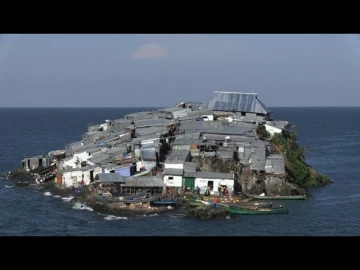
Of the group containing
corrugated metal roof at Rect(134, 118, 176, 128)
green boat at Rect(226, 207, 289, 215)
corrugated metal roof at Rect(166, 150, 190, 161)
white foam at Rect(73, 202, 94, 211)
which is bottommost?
white foam at Rect(73, 202, 94, 211)

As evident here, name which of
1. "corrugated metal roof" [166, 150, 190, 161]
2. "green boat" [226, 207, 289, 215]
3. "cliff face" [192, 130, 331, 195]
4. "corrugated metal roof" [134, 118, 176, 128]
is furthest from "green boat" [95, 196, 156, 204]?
"corrugated metal roof" [134, 118, 176, 128]

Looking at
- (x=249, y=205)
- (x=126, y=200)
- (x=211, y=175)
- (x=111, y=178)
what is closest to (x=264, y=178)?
(x=211, y=175)

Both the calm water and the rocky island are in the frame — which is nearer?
the calm water

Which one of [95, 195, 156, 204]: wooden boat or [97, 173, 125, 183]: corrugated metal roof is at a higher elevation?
[97, 173, 125, 183]: corrugated metal roof

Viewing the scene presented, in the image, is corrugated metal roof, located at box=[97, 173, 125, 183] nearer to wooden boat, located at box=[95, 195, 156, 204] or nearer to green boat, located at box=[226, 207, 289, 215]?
wooden boat, located at box=[95, 195, 156, 204]

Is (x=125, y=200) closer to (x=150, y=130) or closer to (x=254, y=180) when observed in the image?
(x=254, y=180)

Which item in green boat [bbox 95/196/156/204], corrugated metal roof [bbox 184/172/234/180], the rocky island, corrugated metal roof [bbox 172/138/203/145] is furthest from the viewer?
corrugated metal roof [bbox 172/138/203/145]

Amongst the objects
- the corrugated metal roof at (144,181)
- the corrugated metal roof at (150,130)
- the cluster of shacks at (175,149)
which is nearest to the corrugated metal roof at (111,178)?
the cluster of shacks at (175,149)

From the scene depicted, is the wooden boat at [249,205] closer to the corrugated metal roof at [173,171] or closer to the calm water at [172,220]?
the calm water at [172,220]
